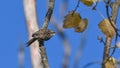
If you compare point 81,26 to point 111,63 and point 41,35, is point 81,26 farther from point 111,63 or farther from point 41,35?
point 41,35

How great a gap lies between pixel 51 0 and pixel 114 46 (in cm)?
33

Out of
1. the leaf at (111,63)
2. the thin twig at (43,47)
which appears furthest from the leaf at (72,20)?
the thin twig at (43,47)

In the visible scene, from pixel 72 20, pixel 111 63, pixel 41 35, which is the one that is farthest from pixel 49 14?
pixel 111 63

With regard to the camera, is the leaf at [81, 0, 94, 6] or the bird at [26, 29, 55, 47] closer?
the bird at [26, 29, 55, 47]

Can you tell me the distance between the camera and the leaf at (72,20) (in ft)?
3.13

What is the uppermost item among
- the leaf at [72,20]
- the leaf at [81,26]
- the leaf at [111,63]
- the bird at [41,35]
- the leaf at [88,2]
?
the leaf at [88,2]

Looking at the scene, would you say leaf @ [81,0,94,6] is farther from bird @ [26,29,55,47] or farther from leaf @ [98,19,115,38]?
bird @ [26,29,55,47]

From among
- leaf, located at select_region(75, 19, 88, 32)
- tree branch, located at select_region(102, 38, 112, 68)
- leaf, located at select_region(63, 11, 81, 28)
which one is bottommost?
tree branch, located at select_region(102, 38, 112, 68)

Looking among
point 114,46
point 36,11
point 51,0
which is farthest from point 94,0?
point 36,11

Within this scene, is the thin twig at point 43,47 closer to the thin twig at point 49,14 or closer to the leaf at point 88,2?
the thin twig at point 49,14

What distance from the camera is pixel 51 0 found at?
2.17 ft

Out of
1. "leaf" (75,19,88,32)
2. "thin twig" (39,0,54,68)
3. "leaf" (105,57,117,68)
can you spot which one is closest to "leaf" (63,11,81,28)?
"leaf" (75,19,88,32)

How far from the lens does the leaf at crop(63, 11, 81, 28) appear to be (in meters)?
0.95

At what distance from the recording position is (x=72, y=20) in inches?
37.6
